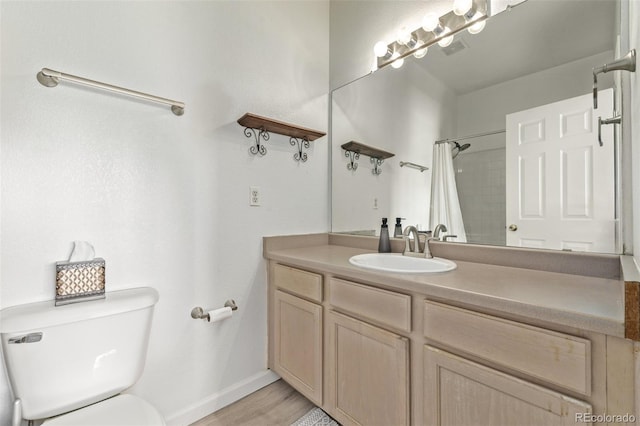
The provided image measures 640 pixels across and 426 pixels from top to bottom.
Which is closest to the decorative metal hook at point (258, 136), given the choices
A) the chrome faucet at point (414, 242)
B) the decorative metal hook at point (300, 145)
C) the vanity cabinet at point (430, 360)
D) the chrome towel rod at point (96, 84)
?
the decorative metal hook at point (300, 145)

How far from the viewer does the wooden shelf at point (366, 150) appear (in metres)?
1.82

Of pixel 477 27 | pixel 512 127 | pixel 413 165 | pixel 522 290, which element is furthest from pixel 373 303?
pixel 477 27

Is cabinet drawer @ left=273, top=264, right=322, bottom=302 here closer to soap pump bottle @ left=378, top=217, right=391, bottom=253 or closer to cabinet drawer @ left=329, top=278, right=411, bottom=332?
cabinet drawer @ left=329, top=278, right=411, bottom=332

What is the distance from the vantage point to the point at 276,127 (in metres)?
1.63

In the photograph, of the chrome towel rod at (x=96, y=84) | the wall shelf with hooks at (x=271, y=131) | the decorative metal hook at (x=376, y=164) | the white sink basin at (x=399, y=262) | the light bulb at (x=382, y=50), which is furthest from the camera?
the decorative metal hook at (x=376, y=164)

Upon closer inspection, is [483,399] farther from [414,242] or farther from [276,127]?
[276,127]

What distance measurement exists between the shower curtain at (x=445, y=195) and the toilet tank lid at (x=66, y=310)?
1419 millimetres

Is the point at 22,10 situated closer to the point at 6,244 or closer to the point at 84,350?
the point at 6,244

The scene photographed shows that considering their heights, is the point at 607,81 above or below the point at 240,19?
below

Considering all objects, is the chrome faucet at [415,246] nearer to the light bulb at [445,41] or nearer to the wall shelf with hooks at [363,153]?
the wall shelf with hooks at [363,153]

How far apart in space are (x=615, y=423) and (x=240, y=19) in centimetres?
218

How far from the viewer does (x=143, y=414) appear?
0.93 m

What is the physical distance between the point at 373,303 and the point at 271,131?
116 cm

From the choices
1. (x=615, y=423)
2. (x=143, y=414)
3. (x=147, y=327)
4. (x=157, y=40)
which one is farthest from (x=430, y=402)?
(x=157, y=40)
